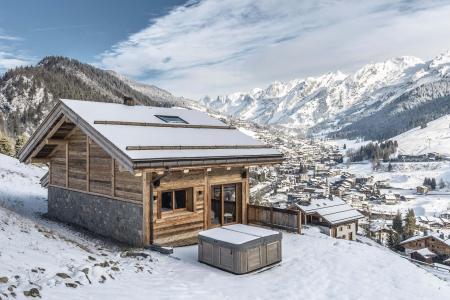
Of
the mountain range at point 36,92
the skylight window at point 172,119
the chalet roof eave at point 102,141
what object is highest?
the mountain range at point 36,92

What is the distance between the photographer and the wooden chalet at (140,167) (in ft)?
45.6

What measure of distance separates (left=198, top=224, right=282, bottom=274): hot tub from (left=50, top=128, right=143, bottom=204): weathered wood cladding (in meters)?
3.30

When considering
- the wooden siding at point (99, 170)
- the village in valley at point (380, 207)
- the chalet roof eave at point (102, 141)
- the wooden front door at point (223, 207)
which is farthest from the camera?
the village in valley at point (380, 207)

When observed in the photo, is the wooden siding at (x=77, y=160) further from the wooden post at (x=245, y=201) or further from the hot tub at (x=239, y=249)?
the hot tub at (x=239, y=249)

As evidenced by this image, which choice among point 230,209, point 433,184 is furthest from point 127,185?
point 433,184

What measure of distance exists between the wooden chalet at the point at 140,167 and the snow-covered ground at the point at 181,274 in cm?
127

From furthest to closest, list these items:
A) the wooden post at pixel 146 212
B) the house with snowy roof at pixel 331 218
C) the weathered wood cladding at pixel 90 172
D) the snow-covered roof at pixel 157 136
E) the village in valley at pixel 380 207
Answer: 1. the village in valley at pixel 380 207
2. the house with snowy roof at pixel 331 218
3. the weathered wood cladding at pixel 90 172
4. the wooden post at pixel 146 212
5. the snow-covered roof at pixel 157 136

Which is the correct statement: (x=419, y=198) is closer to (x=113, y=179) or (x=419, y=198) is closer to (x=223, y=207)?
(x=223, y=207)

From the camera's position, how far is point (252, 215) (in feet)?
60.1

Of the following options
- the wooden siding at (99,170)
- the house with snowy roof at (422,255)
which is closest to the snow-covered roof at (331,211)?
the house with snowy roof at (422,255)

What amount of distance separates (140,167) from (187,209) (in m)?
3.89

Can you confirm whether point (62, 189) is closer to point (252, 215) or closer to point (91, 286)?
point (252, 215)

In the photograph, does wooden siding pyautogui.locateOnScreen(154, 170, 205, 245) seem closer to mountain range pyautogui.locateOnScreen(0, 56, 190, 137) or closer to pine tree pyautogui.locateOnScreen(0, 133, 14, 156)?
pine tree pyautogui.locateOnScreen(0, 133, 14, 156)

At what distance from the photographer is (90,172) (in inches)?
660
